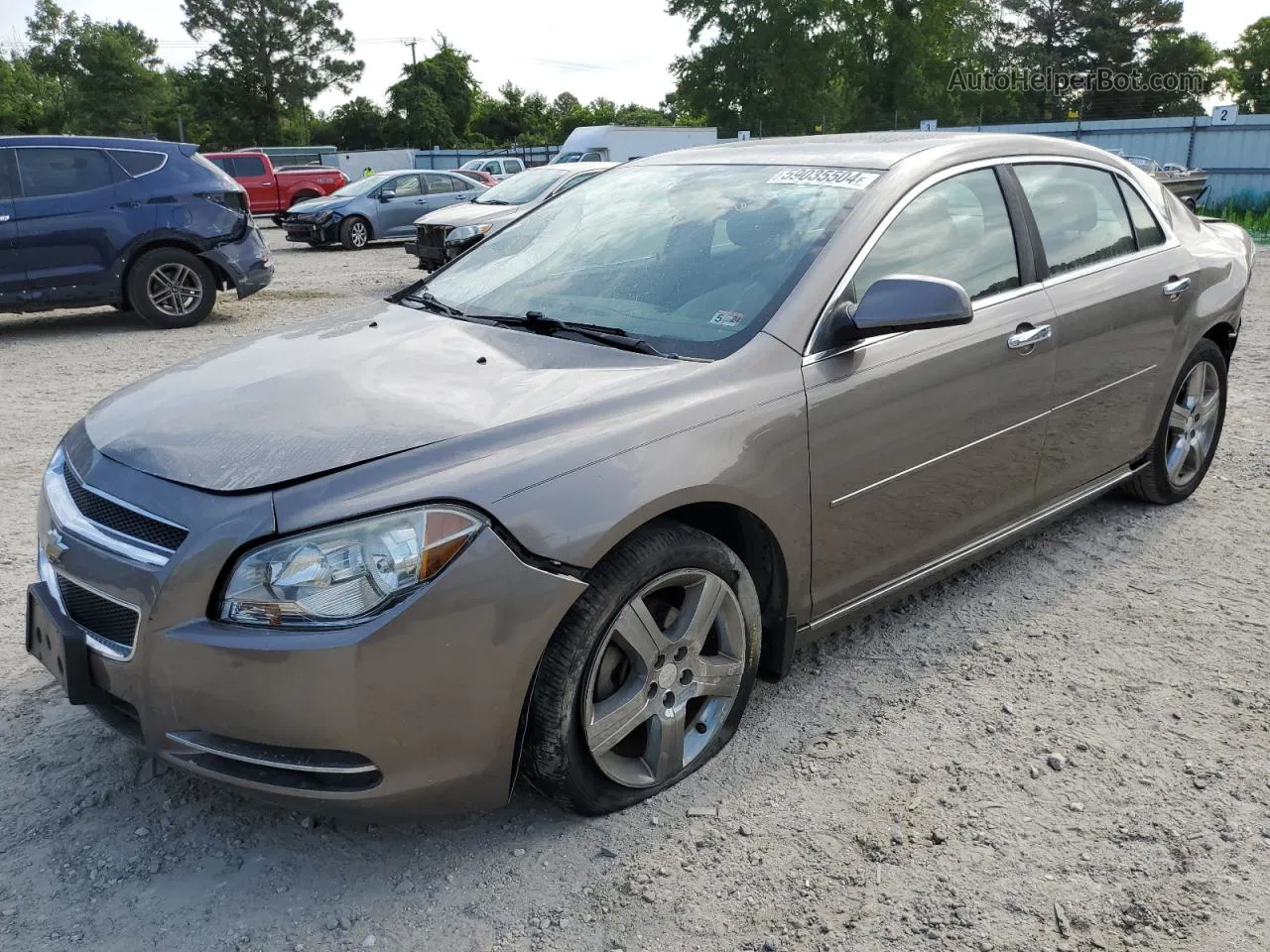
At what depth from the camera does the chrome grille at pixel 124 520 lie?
2250 mm

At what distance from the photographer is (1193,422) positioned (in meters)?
4.72

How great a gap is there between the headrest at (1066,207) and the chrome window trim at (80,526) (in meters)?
3.05

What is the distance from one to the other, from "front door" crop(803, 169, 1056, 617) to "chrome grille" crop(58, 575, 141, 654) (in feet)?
5.63

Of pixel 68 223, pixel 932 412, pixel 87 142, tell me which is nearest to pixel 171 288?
pixel 68 223

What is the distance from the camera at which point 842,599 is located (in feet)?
10.3

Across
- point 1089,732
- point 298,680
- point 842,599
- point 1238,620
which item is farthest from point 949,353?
point 298,680

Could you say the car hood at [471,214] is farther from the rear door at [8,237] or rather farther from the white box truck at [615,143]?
the white box truck at [615,143]

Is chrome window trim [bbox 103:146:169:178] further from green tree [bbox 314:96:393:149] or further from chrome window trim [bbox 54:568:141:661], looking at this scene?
green tree [bbox 314:96:393:149]

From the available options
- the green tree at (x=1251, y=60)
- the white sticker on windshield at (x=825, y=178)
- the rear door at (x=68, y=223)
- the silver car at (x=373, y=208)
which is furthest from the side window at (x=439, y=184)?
the green tree at (x=1251, y=60)

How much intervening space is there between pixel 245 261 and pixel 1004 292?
28.8ft

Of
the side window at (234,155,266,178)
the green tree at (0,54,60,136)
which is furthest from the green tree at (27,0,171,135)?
the side window at (234,155,266,178)

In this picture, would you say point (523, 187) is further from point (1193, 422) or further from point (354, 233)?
point (1193, 422)

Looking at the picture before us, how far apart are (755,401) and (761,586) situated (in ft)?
1.79

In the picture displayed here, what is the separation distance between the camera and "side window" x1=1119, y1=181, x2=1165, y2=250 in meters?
4.28
